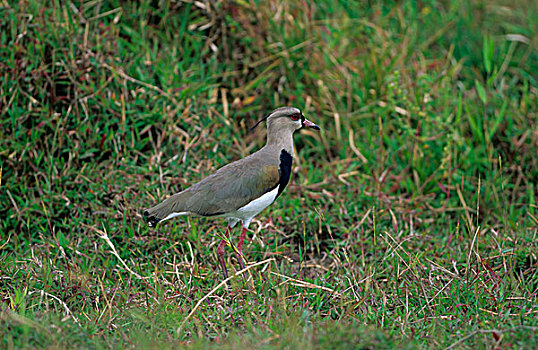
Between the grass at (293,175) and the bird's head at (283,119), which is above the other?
the bird's head at (283,119)

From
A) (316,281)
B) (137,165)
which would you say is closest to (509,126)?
(316,281)

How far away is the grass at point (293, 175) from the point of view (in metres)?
3.77

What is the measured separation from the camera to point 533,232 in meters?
4.78

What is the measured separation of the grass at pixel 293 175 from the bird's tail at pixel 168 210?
13.7 inches

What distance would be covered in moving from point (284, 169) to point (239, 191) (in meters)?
0.35

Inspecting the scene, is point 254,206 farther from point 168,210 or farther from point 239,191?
point 168,210

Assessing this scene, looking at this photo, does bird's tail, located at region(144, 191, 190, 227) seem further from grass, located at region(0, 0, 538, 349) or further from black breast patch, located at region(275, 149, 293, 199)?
black breast patch, located at region(275, 149, 293, 199)

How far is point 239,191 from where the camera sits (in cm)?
419

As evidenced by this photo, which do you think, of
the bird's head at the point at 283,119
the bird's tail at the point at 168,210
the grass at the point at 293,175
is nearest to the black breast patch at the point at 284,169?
the bird's head at the point at 283,119

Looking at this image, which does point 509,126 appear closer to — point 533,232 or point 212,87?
point 533,232

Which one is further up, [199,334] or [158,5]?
[158,5]

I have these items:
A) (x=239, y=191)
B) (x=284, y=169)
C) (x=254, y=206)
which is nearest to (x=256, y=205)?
(x=254, y=206)

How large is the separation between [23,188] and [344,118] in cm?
266

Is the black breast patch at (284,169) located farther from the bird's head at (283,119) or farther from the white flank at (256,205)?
the bird's head at (283,119)
